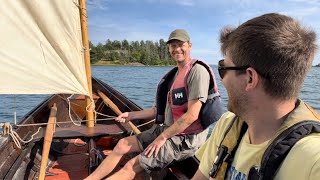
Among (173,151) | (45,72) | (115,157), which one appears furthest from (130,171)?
(45,72)

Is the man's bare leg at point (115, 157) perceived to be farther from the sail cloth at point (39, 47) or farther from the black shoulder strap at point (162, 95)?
the sail cloth at point (39, 47)

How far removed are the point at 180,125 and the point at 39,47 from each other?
5.17 feet

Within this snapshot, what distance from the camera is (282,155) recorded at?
105 centimetres

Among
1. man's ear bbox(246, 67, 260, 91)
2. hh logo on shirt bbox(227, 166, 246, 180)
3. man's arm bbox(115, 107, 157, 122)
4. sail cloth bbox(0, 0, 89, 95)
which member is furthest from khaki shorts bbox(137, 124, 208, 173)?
man's ear bbox(246, 67, 260, 91)

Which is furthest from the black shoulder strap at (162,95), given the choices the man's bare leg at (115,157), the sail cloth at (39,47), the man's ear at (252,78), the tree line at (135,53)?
the tree line at (135,53)

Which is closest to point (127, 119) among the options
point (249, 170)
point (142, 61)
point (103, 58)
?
point (249, 170)

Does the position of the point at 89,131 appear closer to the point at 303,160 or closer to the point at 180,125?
the point at 180,125

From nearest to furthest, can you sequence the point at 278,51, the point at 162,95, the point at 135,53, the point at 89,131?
the point at 278,51 → the point at 162,95 → the point at 89,131 → the point at 135,53

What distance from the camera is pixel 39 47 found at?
3.15 meters

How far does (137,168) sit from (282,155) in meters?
2.00

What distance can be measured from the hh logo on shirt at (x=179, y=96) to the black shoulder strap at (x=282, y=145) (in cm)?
192

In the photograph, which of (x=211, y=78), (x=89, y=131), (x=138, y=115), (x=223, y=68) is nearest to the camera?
(x=223, y=68)

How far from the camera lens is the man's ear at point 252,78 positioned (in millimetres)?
1173

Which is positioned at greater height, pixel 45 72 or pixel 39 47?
pixel 39 47
